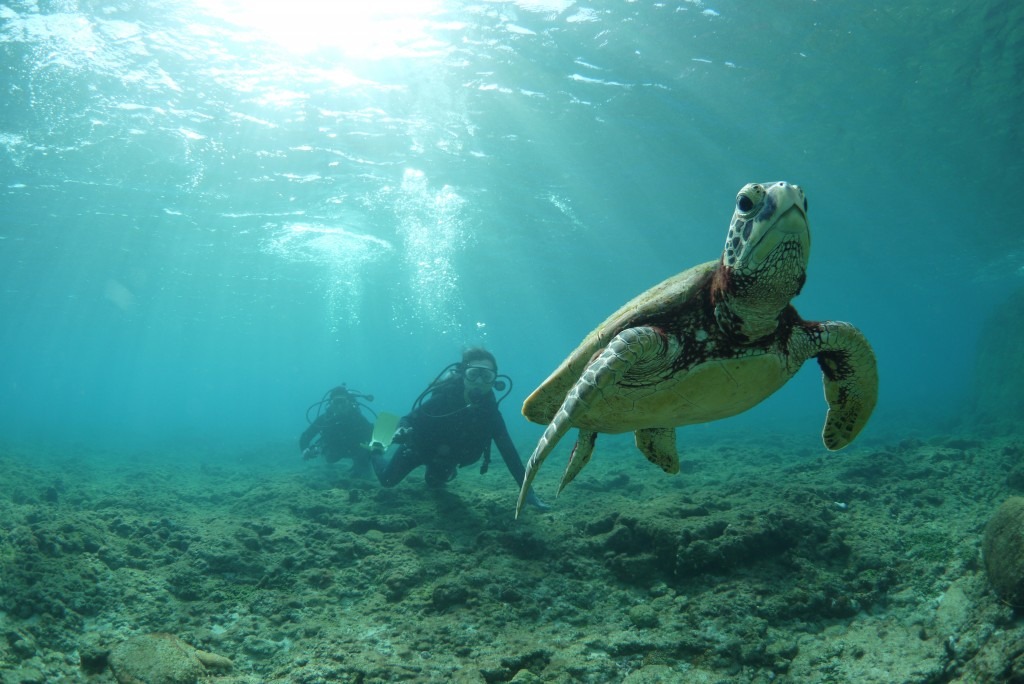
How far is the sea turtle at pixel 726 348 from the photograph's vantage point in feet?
7.63

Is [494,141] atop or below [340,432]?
atop

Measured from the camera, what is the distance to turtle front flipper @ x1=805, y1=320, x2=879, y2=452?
2910 mm

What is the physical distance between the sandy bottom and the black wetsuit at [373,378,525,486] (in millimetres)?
928

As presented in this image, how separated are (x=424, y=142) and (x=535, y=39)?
521 centimetres

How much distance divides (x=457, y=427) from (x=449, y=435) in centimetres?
17

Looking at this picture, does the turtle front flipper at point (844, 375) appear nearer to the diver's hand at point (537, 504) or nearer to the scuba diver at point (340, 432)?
the diver's hand at point (537, 504)

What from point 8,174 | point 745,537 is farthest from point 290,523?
point 8,174

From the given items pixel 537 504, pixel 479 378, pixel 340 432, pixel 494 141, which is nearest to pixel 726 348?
pixel 537 504

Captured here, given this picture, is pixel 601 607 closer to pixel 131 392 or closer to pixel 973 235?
pixel 973 235

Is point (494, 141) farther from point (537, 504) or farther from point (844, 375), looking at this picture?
point (844, 375)

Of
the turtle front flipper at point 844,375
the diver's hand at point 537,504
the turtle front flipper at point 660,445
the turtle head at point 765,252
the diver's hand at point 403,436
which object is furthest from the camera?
the diver's hand at point 403,436

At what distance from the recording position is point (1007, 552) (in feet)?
9.22

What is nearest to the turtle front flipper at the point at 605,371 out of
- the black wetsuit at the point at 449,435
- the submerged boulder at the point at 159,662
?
the submerged boulder at the point at 159,662

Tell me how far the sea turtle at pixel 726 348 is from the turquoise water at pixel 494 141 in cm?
893
